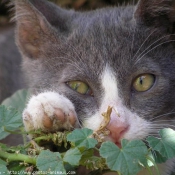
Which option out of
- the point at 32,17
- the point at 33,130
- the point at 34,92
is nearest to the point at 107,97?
the point at 33,130

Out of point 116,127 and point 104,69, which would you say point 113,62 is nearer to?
point 104,69

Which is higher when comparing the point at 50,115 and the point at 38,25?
the point at 38,25

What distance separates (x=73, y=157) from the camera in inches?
55.6

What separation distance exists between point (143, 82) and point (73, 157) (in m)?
0.71

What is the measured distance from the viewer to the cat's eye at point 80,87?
6.57ft

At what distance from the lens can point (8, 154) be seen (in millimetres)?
1513

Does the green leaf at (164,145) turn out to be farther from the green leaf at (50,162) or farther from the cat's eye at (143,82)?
the cat's eye at (143,82)

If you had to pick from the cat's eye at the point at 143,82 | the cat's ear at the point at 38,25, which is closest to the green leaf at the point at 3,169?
the cat's eye at the point at 143,82

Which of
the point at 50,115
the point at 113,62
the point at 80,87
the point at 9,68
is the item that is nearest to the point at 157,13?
the point at 113,62

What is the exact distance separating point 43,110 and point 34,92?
0.51 meters

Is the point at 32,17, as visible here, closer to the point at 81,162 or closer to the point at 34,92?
the point at 34,92

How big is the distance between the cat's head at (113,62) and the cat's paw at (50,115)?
132 mm

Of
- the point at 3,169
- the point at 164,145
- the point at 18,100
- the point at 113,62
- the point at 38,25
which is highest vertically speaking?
the point at 38,25

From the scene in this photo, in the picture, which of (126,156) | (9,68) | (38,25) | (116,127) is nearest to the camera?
(126,156)
